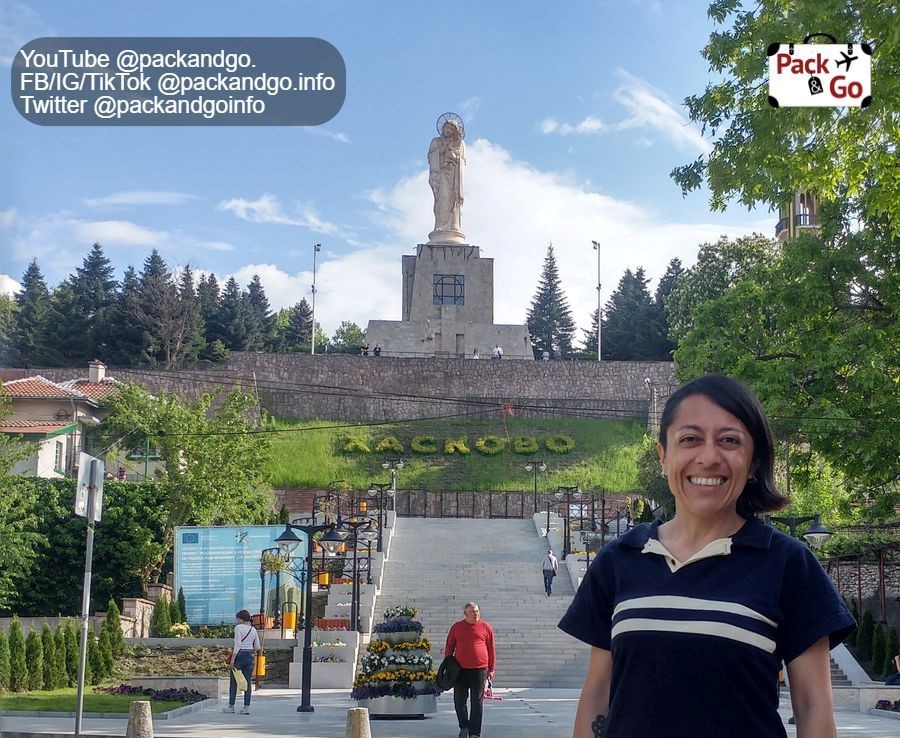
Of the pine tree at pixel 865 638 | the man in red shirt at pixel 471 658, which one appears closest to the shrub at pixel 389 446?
the pine tree at pixel 865 638

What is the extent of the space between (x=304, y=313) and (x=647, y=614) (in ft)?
291

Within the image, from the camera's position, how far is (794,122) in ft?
40.0

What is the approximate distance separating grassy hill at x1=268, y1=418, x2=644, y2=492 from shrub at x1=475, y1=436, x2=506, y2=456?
→ 0.69ft

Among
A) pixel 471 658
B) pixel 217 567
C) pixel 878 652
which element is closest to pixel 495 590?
pixel 217 567

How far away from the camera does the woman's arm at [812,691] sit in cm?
266

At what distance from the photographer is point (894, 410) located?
19.6 m

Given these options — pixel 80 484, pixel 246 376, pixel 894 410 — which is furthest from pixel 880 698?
pixel 246 376

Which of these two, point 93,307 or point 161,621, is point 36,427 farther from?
→ point 93,307

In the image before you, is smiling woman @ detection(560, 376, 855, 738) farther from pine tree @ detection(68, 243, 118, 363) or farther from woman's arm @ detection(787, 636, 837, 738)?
pine tree @ detection(68, 243, 118, 363)

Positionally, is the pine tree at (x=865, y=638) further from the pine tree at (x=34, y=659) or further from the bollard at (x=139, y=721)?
the bollard at (x=139, y=721)

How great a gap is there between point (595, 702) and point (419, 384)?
2204 inches

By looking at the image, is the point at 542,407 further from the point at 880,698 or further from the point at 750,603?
the point at 750,603

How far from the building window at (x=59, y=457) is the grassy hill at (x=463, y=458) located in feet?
26.1

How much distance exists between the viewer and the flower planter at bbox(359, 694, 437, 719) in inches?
593
